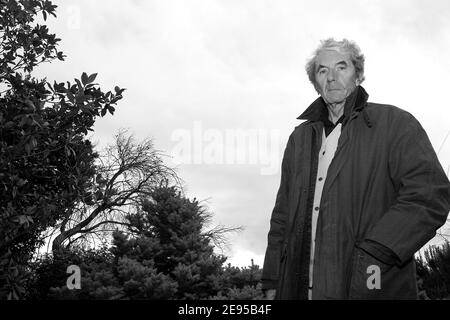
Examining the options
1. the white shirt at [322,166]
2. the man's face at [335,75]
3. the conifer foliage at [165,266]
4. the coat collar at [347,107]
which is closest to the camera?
the white shirt at [322,166]

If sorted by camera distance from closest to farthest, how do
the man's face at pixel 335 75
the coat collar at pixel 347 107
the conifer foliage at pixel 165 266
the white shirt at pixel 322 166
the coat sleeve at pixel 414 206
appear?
1. the coat sleeve at pixel 414 206
2. the white shirt at pixel 322 166
3. the coat collar at pixel 347 107
4. the man's face at pixel 335 75
5. the conifer foliage at pixel 165 266

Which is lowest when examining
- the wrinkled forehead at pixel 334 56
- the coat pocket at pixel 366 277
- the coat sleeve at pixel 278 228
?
the coat pocket at pixel 366 277

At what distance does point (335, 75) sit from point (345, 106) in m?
0.29

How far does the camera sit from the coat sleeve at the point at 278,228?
390cm

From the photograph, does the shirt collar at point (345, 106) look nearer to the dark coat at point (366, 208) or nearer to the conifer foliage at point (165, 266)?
the dark coat at point (366, 208)

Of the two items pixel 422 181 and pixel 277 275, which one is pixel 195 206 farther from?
pixel 422 181

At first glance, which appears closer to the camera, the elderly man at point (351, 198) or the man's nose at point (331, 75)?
the elderly man at point (351, 198)

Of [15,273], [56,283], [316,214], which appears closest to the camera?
[316,214]

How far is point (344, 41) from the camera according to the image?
399 centimetres

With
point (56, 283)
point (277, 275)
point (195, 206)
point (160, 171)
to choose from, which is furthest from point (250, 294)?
point (160, 171)

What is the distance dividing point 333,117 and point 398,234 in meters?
1.21

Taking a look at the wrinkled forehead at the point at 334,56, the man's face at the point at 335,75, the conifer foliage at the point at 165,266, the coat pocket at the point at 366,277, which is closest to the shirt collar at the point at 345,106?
the man's face at the point at 335,75

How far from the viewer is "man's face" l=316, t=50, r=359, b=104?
3.89 metres
